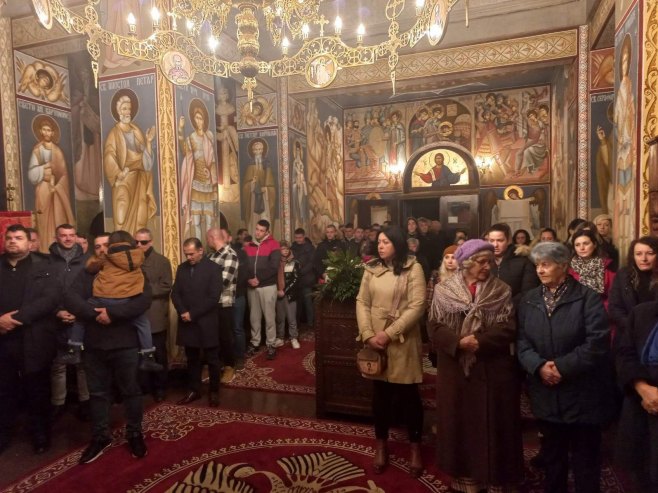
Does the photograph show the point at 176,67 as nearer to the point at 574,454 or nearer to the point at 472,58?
the point at 574,454

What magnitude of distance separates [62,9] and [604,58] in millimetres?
8611

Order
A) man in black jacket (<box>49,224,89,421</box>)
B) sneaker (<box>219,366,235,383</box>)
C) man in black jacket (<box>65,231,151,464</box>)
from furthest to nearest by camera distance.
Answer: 1. sneaker (<box>219,366,235,383</box>)
2. man in black jacket (<box>49,224,89,421</box>)
3. man in black jacket (<box>65,231,151,464</box>)

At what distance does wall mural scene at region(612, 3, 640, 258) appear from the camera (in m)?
4.48

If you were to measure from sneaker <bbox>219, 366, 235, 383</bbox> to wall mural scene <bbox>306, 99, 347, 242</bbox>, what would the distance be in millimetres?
6320

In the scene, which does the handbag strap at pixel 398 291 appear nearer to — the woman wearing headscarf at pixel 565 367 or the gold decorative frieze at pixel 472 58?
the woman wearing headscarf at pixel 565 367

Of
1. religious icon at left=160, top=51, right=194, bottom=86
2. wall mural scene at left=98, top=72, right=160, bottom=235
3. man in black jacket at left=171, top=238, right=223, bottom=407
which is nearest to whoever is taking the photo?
religious icon at left=160, top=51, right=194, bottom=86

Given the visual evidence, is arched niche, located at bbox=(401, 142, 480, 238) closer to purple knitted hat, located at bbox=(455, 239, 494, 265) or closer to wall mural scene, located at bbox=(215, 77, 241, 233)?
wall mural scene, located at bbox=(215, 77, 241, 233)

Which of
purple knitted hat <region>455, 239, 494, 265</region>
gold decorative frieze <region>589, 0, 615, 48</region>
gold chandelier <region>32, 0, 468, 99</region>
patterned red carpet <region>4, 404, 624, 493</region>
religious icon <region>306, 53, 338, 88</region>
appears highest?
gold decorative frieze <region>589, 0, 615, 48</region>

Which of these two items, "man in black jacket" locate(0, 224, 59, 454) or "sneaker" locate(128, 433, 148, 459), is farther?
"man in black jacket" locate(0, 224, 59, 454)

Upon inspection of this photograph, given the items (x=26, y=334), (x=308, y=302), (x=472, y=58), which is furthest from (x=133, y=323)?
(x=472, y=58)

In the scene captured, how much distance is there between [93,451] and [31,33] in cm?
739

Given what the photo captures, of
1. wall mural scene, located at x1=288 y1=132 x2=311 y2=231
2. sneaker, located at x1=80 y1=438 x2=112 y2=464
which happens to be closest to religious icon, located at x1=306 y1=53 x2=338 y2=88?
sneaker, located at x1=80 y1=438 x2=112 y2=464

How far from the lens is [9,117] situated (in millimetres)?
7492

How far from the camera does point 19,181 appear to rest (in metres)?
7.64
